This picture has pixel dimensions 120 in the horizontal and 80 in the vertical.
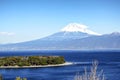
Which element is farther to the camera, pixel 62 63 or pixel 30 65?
pixel 62 63

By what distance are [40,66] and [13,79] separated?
41.3 metres

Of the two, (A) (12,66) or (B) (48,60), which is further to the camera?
(B) (48,60)

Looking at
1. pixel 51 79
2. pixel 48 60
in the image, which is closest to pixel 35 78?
pixel 51 79

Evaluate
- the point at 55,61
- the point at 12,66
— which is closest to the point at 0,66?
the point at 12,66

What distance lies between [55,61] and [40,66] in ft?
30.5

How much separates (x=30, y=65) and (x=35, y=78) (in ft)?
135

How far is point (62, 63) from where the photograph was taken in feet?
419

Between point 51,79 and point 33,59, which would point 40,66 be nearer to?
point 33,59

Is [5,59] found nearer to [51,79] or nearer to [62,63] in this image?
[62,63]

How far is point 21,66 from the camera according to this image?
117312mm

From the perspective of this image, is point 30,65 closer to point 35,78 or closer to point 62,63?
point 62,63

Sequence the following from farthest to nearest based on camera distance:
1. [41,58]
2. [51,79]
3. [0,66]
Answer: [41,58]
[0,66]
[51,79]

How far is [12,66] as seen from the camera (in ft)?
384

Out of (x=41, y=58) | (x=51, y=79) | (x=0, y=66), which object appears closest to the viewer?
(x=51, y=79)
